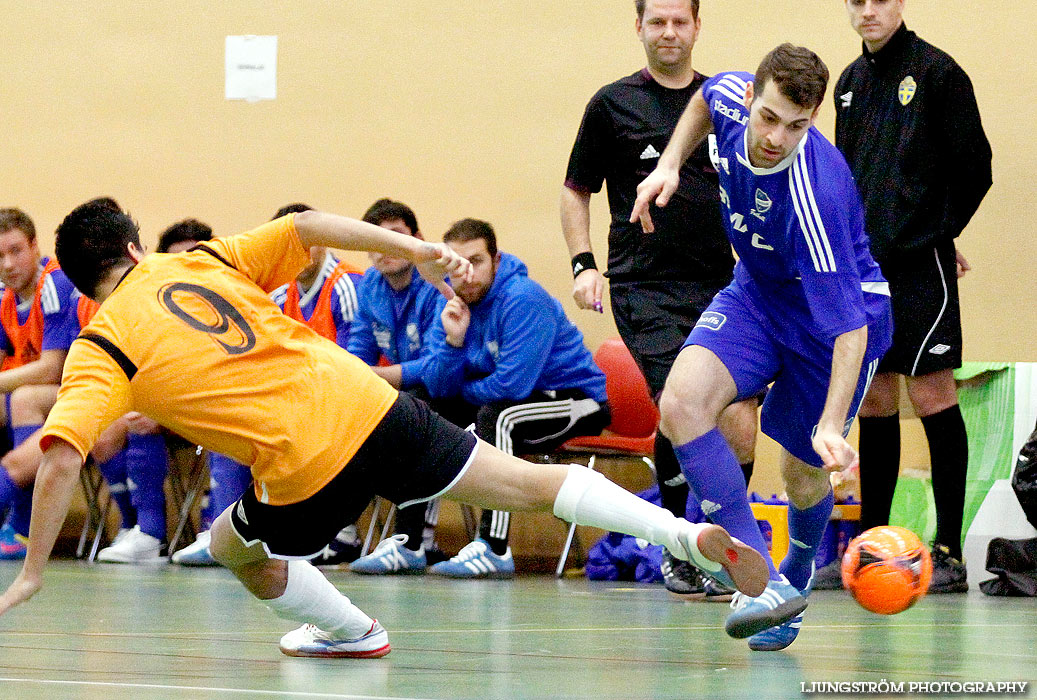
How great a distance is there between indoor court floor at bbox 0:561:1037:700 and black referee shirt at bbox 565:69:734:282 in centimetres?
132

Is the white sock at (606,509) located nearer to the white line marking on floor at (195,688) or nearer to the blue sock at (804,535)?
the white line marking on floor at (195,688)

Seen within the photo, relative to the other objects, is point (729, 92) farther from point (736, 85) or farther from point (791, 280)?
point (791, 280)

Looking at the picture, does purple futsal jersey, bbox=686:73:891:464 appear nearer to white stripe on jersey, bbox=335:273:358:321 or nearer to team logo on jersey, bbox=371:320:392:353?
team logo on jersey, bbox=371:320:392:353

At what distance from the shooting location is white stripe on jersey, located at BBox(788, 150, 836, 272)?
3652 mm

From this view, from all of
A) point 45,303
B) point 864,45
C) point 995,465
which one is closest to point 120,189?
point 45,303

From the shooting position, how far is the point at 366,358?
748 cm

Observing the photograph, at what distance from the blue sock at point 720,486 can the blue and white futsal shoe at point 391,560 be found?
3.14 meters

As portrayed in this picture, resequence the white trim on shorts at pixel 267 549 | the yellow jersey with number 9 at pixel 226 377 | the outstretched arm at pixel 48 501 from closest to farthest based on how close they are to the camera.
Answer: the outstretched arm at pixel 48 501 → the yellow jersey with number 9 at pixel 226 377 → the white trim on shorts at pixel 267 549

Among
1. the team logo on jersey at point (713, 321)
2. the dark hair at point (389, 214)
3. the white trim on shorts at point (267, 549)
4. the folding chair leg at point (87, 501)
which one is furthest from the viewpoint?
the folding chair leg at point (87, 501)

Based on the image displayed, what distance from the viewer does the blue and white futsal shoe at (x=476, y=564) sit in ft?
21.4

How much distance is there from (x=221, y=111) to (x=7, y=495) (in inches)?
105

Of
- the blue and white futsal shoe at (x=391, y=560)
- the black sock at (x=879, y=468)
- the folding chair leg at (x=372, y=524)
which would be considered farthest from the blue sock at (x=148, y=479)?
the black sock at (x=879, y=468)

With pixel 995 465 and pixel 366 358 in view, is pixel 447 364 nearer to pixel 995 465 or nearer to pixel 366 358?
pixel 366 358

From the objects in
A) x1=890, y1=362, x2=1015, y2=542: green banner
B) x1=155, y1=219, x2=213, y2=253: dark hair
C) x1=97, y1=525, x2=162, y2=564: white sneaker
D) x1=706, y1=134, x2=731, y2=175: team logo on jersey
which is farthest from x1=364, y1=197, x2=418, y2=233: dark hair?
x1=706, y1=134, x2=731, y2=175: team logo on jersey
